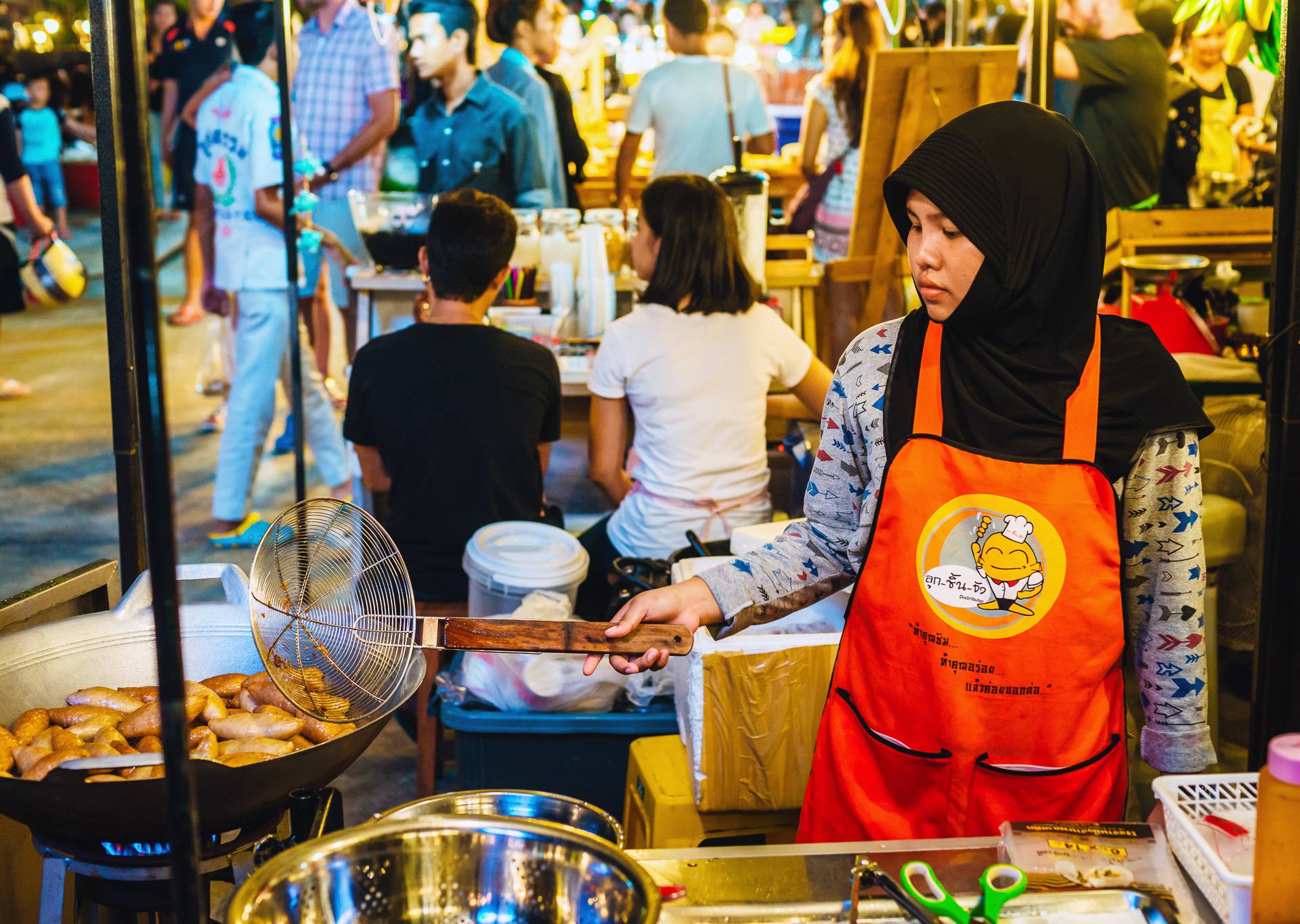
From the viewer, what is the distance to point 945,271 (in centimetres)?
158

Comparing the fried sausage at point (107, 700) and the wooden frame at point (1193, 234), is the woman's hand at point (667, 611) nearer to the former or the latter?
the fried sausage at point (107, 700)

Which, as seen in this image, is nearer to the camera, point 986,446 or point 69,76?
point 986,446

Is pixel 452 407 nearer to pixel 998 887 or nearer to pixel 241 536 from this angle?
pixel 998 887

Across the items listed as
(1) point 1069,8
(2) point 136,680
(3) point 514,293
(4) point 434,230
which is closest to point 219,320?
(3) point 514,293

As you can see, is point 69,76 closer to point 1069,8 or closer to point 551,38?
point 551,38

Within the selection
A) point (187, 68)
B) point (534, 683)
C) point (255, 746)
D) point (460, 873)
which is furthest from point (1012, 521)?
point (187, 68)

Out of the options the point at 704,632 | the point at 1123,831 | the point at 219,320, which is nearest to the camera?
the point at 1123,831

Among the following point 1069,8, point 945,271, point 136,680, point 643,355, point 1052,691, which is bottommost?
point 136,680

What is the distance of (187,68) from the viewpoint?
716 cm

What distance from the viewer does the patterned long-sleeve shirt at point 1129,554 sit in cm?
161

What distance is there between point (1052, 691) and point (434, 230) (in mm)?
2154

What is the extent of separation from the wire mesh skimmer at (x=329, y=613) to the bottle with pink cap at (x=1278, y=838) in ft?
3.10

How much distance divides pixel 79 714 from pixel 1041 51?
2.34 meters

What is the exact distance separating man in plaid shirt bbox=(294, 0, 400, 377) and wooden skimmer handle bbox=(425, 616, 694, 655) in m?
4.66
